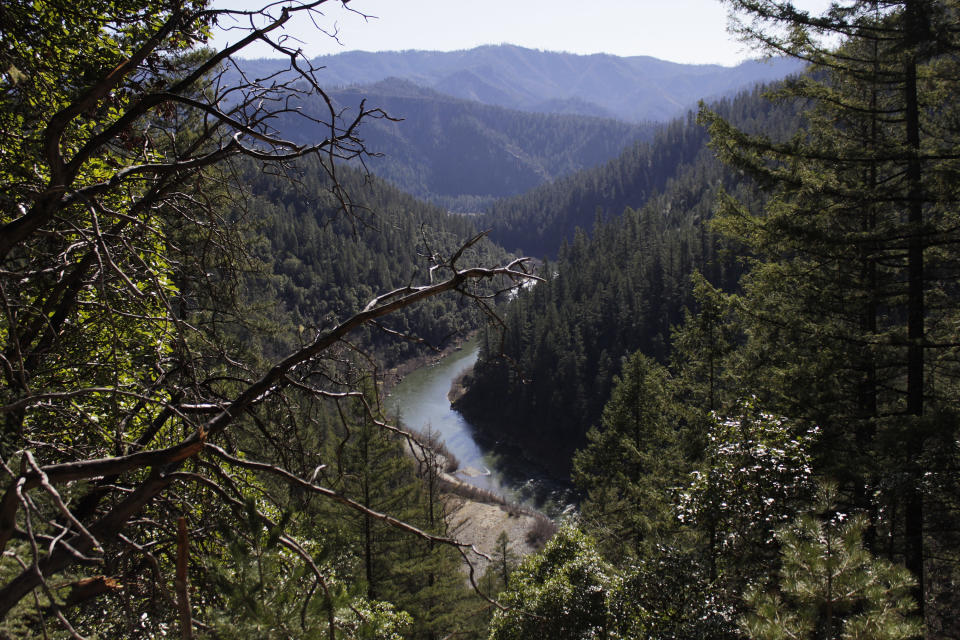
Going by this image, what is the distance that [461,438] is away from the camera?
161 feet

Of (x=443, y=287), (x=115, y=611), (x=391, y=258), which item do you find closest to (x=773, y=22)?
(x=443, y=287)

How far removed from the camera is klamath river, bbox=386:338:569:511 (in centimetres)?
3978

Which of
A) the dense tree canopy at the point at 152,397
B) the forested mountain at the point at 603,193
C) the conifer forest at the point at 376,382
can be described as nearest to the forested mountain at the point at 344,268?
the forested mountain at the point at 603,193

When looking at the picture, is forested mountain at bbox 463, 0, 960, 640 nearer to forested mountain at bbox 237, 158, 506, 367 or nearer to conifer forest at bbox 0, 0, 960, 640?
conifer forest at bbox 0, 0, 960, 640

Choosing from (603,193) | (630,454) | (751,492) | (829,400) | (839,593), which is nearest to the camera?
(839,593)

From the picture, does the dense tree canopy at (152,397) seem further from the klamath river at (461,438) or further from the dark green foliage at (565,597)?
the klamath river at (461,438)

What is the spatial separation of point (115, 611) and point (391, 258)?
99237 mm

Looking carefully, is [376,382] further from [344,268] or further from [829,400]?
[344,268]

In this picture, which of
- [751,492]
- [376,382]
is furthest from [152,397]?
[751,492]

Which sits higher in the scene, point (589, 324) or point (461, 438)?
point (589, 324)

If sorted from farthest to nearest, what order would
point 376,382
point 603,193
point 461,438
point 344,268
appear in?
1. point 603,193
2. point 344,268
3. point 461,438
4. point 376,382

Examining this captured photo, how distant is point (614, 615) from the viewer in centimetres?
690

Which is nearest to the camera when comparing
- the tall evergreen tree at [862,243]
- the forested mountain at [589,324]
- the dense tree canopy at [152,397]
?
the dense tree canopy at [152,397]

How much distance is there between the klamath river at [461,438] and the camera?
39.8 metres
